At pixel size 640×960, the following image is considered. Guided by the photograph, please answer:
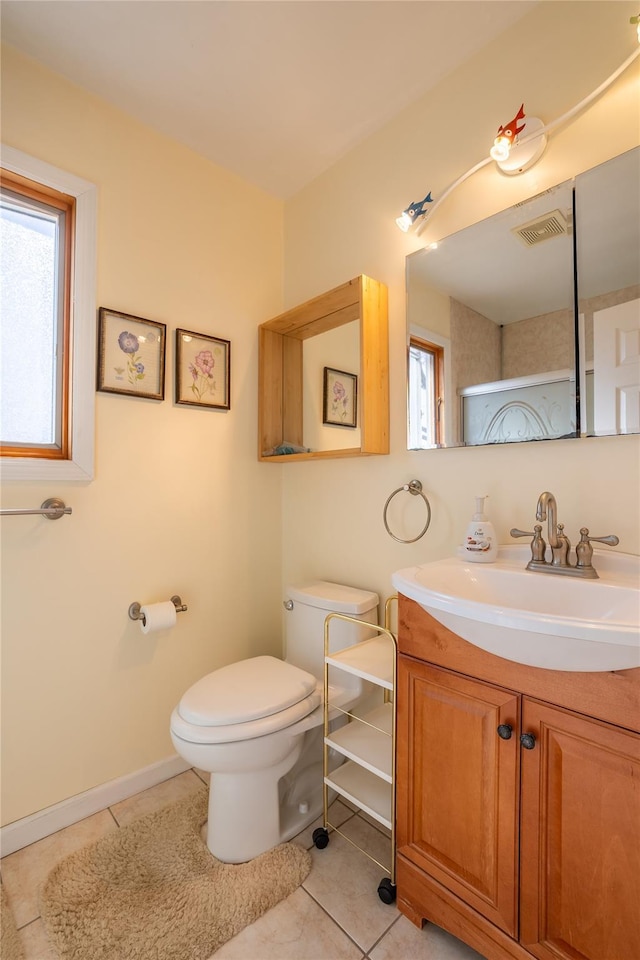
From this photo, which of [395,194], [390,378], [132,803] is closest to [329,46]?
[395,194]

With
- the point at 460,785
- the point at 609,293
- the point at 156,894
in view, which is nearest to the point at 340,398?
the point at 609,293

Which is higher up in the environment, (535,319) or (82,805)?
(535,319)

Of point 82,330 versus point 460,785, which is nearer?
point 460,785

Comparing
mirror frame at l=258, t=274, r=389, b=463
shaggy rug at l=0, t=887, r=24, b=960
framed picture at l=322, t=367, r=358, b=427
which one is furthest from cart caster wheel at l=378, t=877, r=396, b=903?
framed picture at l=322, t=367, r=358, b=427

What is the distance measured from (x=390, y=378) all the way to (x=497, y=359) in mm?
423

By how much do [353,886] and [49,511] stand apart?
144 centimetres

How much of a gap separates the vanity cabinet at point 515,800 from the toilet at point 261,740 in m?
0.37

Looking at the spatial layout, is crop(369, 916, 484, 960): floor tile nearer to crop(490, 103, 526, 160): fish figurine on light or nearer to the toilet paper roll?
the toilet paper roll

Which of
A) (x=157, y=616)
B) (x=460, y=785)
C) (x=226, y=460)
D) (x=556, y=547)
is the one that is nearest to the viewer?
(x=460, y=785)

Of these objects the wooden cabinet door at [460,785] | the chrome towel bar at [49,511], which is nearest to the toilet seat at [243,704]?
the wooden cabinet door at [460,785]

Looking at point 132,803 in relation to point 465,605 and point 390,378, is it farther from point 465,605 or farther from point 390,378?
point 390,378

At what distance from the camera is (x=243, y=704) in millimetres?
1298

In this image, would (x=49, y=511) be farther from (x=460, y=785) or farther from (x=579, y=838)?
(x=579, y=838)

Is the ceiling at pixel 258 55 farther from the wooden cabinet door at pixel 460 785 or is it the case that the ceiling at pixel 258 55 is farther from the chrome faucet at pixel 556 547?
the wooden cabinet door at pixel 460 785
